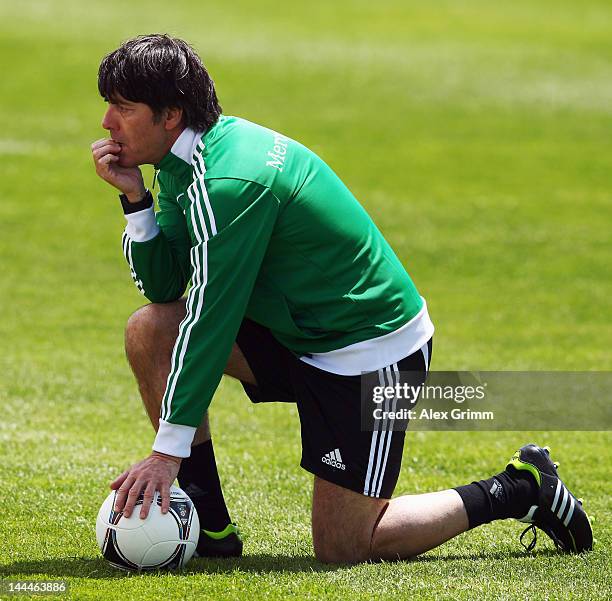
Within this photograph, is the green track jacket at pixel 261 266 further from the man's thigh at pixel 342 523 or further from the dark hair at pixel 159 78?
the man's thigh at pixel 342 523

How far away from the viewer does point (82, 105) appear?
68.6ft

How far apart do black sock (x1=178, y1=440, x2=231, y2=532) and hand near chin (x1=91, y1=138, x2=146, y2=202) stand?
1.16m

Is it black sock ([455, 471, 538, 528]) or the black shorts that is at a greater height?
the black shorts

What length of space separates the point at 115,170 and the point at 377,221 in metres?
10.3

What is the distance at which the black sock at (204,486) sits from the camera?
5.35 meters

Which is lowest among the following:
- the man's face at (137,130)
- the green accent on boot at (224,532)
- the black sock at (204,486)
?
the green accent on boot at (224,532)

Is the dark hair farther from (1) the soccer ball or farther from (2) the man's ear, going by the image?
(1) the soccer ball

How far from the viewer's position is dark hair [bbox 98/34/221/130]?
4.88 metres

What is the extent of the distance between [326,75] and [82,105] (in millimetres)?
5017

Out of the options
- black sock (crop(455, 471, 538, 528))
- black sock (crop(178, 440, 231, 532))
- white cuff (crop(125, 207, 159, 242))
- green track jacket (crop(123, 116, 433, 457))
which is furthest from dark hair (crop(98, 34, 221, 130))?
black sock (crop(455, 471, 538, 528))

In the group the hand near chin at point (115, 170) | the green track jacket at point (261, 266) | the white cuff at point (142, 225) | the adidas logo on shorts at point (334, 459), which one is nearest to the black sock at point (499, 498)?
the adidas logo on shorts at point (334, 459)

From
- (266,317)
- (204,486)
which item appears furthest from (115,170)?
(204,486)

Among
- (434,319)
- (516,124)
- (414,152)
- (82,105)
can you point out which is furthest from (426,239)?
Answer: (82,105)

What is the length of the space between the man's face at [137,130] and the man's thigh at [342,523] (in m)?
1.55
